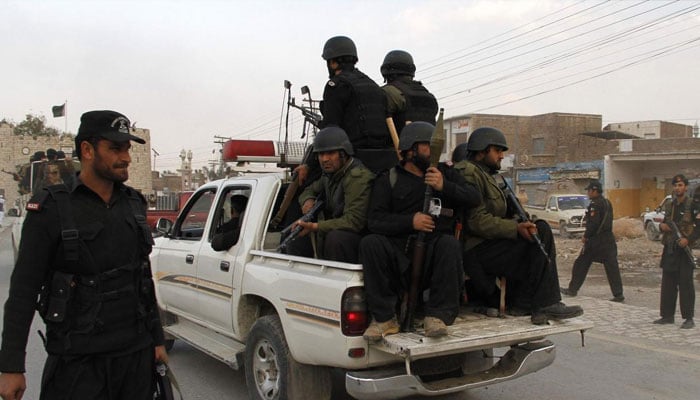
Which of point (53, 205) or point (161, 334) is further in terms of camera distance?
point (161, 334)

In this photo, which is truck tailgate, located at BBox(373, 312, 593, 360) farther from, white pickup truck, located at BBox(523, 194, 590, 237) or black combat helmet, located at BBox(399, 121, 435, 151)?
white pickup truck, located at BBox(523, 194, 590, 237)

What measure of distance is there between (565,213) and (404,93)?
19464mm

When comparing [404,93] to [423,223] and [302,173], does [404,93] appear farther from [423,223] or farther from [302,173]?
[423,223]

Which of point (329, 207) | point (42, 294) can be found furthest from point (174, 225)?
point (42, 294)

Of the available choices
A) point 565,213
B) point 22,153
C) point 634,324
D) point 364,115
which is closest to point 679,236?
point 634,324

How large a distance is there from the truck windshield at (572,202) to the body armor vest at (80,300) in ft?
75.4

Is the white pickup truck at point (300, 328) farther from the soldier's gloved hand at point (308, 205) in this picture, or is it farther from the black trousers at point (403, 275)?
the soldier's gloved hand at point (308, 205)

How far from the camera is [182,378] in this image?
5637 millimetres

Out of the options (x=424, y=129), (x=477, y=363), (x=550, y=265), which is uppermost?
(x=424, y=129)

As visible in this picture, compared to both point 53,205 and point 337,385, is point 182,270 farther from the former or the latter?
point 53,205

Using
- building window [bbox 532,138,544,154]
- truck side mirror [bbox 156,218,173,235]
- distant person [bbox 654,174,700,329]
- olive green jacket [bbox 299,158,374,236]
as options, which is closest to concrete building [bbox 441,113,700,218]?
building window [bbox 532,138,544,154]

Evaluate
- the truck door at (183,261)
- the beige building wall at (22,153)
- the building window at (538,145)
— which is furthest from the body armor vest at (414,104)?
the beige building wall at (22,153)

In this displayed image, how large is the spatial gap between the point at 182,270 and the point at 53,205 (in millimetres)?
3134

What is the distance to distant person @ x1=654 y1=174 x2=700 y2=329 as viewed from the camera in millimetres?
7523
